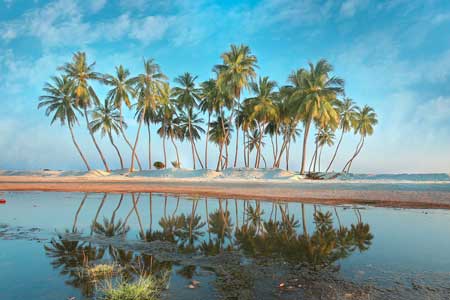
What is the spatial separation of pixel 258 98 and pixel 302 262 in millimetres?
42182

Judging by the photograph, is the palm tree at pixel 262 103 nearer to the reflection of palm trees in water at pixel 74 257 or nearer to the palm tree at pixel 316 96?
the palm tree at pixel 316 96

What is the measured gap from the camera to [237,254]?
623cm

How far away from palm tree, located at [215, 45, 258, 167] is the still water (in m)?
33.3

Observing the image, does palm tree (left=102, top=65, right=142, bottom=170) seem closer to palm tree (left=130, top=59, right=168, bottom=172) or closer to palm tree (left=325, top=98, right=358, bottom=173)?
palm tree (left=130, top=59, right=168, bottom=172)

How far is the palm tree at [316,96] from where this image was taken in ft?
124

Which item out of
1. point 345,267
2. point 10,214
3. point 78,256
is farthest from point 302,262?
point 10,214

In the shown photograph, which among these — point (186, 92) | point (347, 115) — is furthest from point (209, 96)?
point (347, 115)

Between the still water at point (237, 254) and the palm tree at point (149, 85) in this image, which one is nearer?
the still water at point (237, 254)

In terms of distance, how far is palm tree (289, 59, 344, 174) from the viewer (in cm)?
3778

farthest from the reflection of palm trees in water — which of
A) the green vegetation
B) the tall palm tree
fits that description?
the tall palm tree

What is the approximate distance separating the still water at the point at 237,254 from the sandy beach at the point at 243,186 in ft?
20.5

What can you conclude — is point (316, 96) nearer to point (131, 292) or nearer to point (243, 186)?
point (243, 186)

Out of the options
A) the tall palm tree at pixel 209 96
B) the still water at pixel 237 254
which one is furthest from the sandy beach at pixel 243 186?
the tall palm tree at pixel 209 96

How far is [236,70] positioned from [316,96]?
38.0ft
